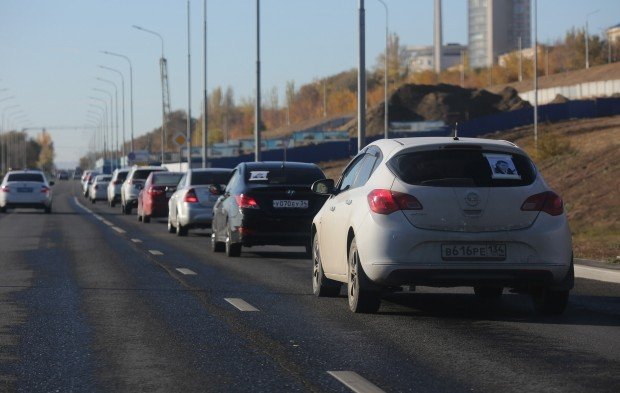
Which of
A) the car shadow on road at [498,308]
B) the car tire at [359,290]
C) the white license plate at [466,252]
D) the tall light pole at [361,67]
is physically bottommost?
the car shadow on road at [498,308]

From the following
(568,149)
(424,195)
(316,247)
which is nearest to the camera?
(424,195)

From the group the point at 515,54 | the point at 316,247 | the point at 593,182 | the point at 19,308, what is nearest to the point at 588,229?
the point at 593,182

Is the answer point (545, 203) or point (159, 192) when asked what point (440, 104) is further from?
point (545, 203)

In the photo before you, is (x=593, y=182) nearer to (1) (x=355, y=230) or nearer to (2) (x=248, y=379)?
(1) (x=355, y=230)

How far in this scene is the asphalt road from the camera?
8.23 meters

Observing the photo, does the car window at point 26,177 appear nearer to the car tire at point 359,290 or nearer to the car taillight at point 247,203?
the car taillight at point 247,203

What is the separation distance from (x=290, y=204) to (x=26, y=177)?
28.7 m

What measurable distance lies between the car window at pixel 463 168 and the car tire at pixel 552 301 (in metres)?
1.04

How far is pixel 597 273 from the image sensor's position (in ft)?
53.4

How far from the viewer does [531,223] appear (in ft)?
37.7

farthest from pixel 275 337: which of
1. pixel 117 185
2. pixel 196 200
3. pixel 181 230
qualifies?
pixel 117 185

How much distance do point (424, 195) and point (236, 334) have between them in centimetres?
205

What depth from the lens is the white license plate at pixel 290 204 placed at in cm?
2073

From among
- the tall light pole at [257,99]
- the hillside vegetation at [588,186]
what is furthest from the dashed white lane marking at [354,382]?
the tall light pole at [257,99]
